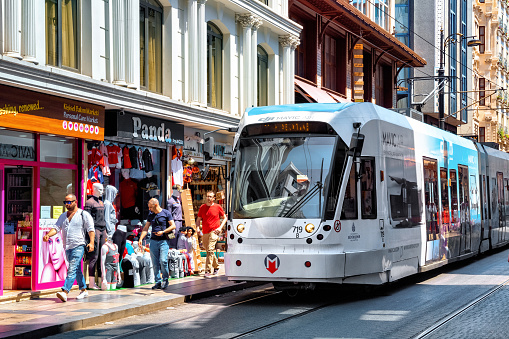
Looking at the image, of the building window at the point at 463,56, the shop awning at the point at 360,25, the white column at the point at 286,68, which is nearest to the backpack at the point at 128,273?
the white column at the point at 286,68

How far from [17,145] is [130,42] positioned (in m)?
4.15

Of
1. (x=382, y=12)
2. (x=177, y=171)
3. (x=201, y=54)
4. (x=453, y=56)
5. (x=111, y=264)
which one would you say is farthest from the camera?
(x=453, y=56)

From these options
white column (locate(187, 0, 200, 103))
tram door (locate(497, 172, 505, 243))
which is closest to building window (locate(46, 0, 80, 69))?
white column (locate(187, 0, 200, 103))

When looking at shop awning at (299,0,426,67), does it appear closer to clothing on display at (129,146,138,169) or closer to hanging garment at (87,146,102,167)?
clothing on display at (129,146,138,169)

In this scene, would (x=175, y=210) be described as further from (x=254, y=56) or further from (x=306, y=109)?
(x=254, y=56)

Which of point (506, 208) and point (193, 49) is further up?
point (193, 49)

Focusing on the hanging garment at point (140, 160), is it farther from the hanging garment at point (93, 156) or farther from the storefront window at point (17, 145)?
the storefront window at point (17, 145)

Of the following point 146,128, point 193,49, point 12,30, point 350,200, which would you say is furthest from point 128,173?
point 350,200

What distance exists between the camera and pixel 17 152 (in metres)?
14.1

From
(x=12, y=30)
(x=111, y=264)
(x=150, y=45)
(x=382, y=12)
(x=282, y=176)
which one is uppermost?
(x=382, y=12)

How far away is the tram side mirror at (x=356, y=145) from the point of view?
13156 mm

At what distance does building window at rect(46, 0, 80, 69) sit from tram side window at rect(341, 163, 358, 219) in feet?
19.6

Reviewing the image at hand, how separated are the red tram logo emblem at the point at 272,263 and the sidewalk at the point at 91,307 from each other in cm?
175

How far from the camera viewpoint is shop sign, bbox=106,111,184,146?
55.0ft
